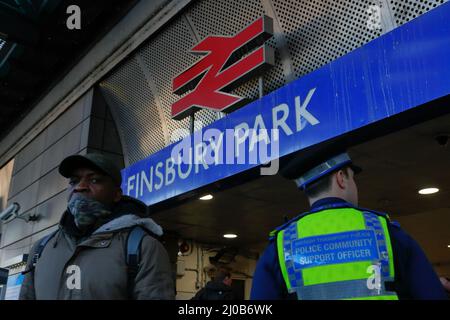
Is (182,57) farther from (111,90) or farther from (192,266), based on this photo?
(192,266)

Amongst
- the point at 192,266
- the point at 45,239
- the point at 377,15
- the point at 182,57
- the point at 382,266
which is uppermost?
the point at 182,57

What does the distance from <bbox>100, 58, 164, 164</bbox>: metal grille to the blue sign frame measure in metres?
1.85

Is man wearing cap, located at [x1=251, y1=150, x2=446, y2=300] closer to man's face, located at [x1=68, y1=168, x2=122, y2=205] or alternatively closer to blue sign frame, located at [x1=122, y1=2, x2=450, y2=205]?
man's face, located at [x1=68, y1=168, x2=122, y2=205]

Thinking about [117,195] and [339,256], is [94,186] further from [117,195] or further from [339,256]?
[339,256]

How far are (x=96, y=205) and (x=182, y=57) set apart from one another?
5.14 metres

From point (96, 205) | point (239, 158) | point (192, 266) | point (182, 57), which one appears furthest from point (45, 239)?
point (192, 266)

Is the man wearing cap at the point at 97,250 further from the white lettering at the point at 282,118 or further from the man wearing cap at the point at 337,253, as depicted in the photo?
the white lettering at the point at 282,118

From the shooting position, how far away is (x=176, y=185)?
596cm

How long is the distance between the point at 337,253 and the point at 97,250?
3.64 ft

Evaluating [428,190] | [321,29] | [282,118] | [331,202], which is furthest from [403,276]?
[428,190]

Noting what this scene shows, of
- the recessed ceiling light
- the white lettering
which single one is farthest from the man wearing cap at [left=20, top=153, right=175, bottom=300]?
the recessed ceiling light

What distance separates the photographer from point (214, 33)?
253 inches

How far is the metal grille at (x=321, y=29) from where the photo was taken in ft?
15.6

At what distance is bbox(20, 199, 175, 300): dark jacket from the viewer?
2.00 meters
